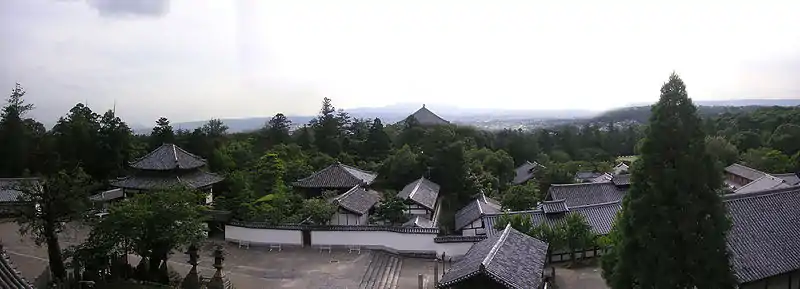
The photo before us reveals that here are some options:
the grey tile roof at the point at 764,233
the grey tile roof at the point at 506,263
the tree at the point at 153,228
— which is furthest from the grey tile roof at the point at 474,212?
the tree at the point at 153,228

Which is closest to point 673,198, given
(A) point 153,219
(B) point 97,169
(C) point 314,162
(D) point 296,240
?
(A) point 153,219

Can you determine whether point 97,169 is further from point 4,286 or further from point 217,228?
point 4,286

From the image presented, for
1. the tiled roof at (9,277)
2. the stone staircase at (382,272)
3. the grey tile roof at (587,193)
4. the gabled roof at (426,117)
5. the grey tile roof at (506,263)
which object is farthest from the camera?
the gabled roof at (426,117)

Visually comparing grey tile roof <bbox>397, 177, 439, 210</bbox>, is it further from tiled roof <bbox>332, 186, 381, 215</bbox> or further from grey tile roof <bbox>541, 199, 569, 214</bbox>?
grey tile roof <bbox>541, 199, 569, 214</bbox>

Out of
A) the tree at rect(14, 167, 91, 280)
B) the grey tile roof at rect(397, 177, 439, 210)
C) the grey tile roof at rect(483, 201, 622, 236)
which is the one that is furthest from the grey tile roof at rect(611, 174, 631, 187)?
the tree at rect(14, 167, 91, 280)

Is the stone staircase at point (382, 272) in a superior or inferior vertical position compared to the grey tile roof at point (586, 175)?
inferior

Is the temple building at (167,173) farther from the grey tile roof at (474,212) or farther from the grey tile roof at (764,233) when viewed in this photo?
the grey tile roof at (764,233)

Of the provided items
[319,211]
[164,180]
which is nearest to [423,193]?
[319,211]
